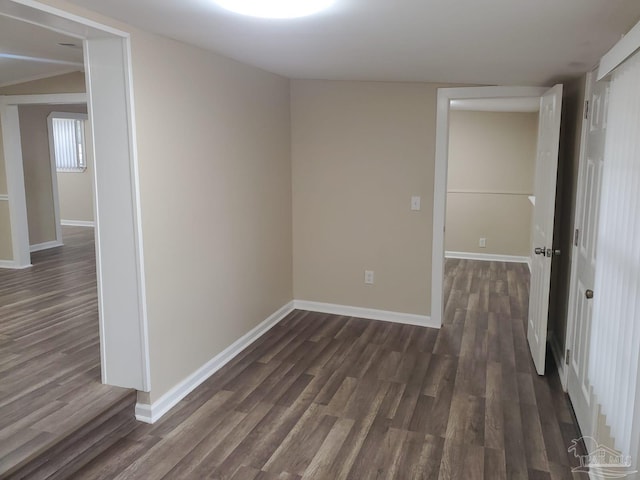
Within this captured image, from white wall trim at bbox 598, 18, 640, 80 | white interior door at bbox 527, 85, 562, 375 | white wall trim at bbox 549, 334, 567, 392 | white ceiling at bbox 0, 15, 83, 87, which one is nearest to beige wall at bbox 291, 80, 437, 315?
white interior door at bbox 527, 85, 562, 375

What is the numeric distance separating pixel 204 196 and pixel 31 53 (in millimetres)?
2333

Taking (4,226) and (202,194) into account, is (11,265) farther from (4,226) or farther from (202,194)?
(202,194)

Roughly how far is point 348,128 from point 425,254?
130cm

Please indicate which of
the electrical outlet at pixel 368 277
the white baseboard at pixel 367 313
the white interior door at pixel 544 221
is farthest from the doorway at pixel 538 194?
the electrical outlet at pixel 368 277

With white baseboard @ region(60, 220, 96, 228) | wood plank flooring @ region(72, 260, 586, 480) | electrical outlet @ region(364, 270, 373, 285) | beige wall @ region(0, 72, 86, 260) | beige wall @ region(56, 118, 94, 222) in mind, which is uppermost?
beige wall @ region(0, 72, 86, 260)

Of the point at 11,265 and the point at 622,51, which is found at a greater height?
the point at 622,51

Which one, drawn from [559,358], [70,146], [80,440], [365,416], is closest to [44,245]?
[70,146]

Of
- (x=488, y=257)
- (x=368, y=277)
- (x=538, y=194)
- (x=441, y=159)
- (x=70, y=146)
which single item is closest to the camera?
(x=538, y=194)

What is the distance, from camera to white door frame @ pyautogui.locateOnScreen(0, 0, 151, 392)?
254 cm

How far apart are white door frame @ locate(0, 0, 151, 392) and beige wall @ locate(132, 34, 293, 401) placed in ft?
0.22

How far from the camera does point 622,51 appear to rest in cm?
181

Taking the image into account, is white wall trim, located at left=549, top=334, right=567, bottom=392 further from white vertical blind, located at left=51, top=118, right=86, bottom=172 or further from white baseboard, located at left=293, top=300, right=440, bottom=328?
white vertical blind, located at left=51, top=118, right=86, bottom=172

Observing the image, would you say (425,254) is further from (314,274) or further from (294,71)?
(294,71)

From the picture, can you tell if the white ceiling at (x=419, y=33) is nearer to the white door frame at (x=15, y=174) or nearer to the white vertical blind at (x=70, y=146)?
the white door frame at (x=15, y=174)
